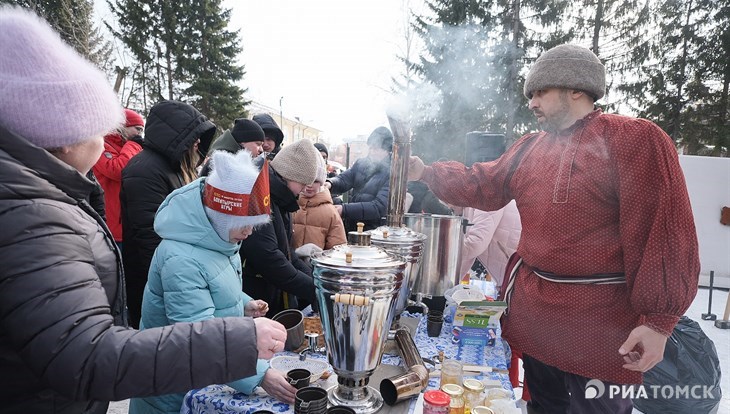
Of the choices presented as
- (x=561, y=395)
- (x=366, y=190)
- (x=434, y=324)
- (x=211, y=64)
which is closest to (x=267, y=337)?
(x=434, y=324)

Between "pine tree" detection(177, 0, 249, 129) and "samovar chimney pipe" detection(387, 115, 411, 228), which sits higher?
"pine tree" detection(177, 0, 249, 129)

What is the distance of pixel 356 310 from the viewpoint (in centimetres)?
139

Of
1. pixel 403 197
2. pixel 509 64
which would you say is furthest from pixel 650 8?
pixel 403 197

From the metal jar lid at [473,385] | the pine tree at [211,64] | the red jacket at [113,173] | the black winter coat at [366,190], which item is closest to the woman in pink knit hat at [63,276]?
the metal jar lid at [473,385]

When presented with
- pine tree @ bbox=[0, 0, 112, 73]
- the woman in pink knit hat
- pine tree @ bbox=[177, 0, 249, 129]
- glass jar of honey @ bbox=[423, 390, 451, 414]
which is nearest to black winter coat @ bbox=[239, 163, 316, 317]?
glass jar of honey @ bbox=[423, 390, 451, 414]

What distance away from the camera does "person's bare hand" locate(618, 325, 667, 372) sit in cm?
158

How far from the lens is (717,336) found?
475cm

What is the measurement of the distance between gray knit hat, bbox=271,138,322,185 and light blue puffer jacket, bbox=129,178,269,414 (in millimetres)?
900

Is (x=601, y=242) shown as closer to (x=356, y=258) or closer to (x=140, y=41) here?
(x=356, y=258)

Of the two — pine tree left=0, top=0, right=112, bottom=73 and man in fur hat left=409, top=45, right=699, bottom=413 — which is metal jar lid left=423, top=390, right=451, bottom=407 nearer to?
man in fur hat left=409, top=45, right=699, bottom=413

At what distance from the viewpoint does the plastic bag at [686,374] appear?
292 cm

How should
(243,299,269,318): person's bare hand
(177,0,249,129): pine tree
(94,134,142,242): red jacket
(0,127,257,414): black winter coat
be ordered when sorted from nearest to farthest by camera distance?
(0,127,257,414): black winter coat
(243,299,269,318): person's bare hand
(94,134,142,242): red jacket
(177,0,249,129): pine tree

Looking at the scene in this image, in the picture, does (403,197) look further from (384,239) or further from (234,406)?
(234,406)

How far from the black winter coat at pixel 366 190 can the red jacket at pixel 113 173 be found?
83.1 inches
